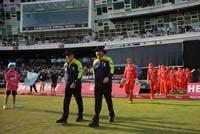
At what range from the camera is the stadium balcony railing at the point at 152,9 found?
47.6 meters

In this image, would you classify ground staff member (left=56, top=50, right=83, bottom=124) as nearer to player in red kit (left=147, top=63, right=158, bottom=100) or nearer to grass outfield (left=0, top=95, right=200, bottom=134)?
grass outfield (left=0, top=95, right=200, bottom=134)

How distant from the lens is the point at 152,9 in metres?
51.4

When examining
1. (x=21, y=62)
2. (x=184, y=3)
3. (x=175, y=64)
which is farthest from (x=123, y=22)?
(x=175, y=64)

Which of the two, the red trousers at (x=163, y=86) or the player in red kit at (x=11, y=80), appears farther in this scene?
the red trousers at (x=163, y=86)

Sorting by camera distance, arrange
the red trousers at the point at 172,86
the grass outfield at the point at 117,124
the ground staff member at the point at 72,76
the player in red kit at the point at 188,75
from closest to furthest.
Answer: the grass outfield at the point at 117,124
the ground staff member at the point at 72,76
the red trousers at the point at 172,86
the player in red kit at the point at 188,75

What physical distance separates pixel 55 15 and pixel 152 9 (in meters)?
16.9

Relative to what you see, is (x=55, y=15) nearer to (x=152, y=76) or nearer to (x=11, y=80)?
(x=152, y=76)

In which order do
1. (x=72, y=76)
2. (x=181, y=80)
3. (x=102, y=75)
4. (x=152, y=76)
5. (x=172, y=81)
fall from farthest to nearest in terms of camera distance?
1. (x=181, y=80)
2. (x=172, y=81)
3. (x=152, y=76)
4. (x=72, y=76)
5. (x=102, y=75)

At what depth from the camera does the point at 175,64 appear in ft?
93.4

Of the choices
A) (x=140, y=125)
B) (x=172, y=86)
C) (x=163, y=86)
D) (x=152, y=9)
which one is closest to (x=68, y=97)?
(x=140, y=125)

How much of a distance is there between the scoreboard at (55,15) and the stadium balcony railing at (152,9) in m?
4.55

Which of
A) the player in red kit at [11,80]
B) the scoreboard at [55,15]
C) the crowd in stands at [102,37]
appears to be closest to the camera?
the player in red kit at [11,80]

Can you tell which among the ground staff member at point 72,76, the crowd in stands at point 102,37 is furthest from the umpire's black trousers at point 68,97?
the crowd in stands at point 102,37

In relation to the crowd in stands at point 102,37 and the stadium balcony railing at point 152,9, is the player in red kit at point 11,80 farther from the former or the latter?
the stadium balcony railing at point 152,9
